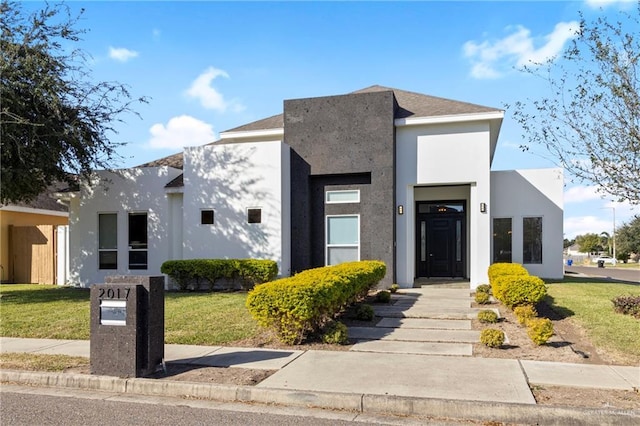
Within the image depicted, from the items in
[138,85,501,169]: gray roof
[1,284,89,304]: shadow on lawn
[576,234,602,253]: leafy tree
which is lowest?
[576,234,602,253]: leafy tree

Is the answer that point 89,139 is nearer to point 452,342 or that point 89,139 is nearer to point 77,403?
point 77,403

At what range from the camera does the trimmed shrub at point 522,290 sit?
968 centimetres

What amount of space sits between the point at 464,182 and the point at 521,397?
10494 mm

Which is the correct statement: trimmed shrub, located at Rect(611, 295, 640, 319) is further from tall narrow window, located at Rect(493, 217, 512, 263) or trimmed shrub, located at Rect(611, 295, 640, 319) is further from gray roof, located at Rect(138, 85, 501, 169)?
tall narrow window, located at Rect(493, 217, 512, 263)

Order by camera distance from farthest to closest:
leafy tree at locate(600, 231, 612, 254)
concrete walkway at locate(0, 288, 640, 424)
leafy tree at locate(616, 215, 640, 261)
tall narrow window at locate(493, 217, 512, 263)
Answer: leafy tree at locate(600, 231, 612, 254) < leafy tree at locate(616, 215, 640, 261) < tall narrow window at locate(493, 217, 512, 263) < concrete walkway at locate(0, 288, 640, 424)

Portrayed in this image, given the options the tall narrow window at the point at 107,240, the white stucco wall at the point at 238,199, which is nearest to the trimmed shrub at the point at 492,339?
the white stucco wall at the point at 238,199

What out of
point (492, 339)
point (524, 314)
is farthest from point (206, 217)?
point (492, 339)

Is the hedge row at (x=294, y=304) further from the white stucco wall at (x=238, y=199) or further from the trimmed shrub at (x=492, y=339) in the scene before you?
the white stucco wall at (x=238, y=199)

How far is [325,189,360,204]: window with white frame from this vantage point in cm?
1565

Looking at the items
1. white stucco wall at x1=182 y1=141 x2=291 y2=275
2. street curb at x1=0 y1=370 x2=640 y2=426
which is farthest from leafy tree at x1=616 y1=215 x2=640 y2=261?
street curb at x1=0 y1=370 x2=640 y2=426

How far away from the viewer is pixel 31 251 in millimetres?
19578

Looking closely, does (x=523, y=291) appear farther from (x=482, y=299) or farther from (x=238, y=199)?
(x=238, y=199)

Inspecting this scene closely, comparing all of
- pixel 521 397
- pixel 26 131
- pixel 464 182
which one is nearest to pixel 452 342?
pixel 521 397

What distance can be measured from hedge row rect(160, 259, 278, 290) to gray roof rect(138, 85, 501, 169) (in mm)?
4954
